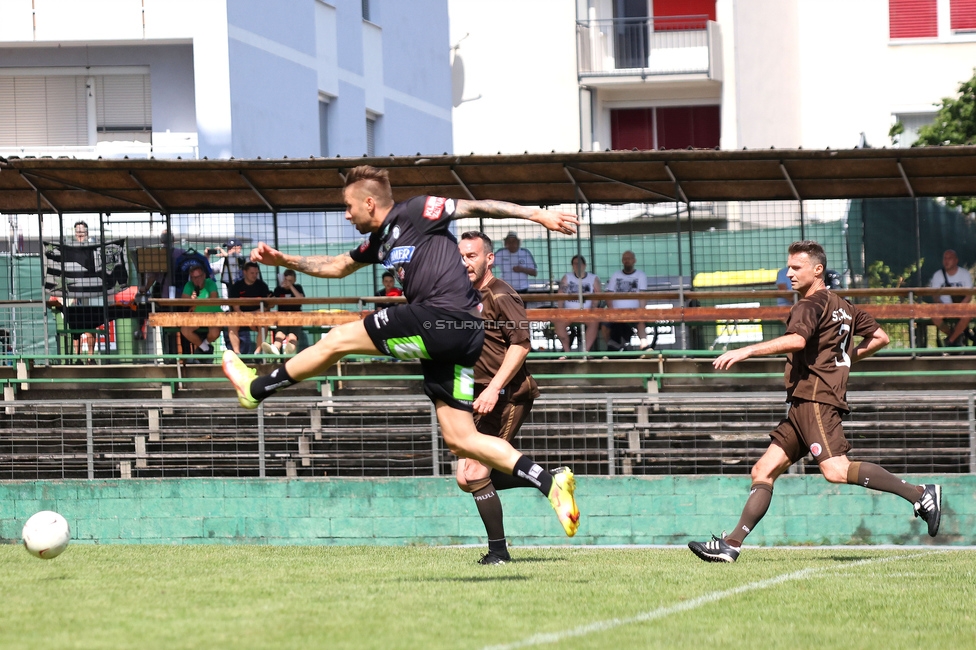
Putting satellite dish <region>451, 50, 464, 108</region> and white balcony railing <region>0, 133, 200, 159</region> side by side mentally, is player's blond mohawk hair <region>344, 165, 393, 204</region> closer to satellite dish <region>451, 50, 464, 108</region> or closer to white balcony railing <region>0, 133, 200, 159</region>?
white balcony railing <region>0, 133, 200, 159</region>

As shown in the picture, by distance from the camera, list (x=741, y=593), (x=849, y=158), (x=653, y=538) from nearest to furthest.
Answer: (x=741, y=593) → (x=653, y=538) → (x=849, y=158)

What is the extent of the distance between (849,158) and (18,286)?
11.9 m

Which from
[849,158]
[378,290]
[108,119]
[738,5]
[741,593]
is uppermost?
[738,5]

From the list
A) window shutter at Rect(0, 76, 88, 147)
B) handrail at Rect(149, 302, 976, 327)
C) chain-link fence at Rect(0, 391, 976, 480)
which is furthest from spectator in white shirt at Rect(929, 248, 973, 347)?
window shutter at Rect(0, 76, 88, 147)

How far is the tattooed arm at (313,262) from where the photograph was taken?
24.4 feet

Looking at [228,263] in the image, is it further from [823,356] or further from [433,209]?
[433,209]

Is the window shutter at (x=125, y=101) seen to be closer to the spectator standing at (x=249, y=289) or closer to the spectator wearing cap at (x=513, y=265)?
the spectator standing at (x=249, y=289)

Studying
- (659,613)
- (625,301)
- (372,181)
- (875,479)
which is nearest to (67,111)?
(625,301)

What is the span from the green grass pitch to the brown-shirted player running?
14.3 inches

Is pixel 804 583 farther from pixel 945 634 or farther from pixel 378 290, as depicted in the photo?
pixel 378 290

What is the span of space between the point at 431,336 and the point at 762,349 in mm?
2089

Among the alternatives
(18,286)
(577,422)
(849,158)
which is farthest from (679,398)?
(18,286)

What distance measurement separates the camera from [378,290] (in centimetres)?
1733

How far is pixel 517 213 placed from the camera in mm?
Answer: 6969
